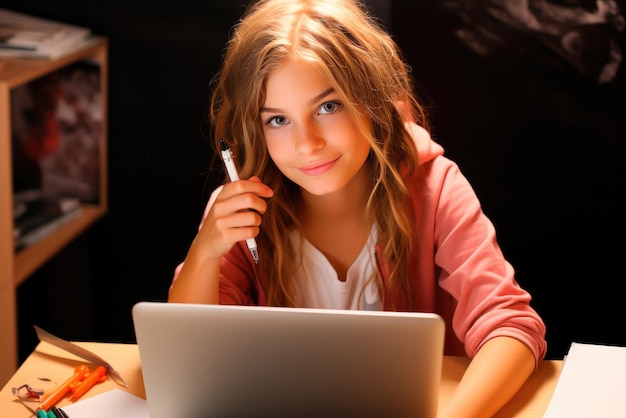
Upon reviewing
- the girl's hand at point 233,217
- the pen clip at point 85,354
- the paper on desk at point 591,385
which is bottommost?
the pen clip at point 85,354

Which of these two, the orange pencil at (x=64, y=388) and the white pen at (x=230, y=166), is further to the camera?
the white pen at (x=230, y=166)

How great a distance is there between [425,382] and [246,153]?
634 millimetres

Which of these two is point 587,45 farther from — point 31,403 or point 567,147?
point 31,403

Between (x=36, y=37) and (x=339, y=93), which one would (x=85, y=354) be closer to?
(x=339, y=93)

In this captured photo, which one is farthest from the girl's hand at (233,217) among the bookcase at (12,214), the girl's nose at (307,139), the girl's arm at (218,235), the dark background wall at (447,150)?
the dark background wall at (447,150)

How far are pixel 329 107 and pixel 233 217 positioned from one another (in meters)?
0.22

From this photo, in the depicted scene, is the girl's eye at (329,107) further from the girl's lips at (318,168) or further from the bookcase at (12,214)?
the bookcase at (12,214)

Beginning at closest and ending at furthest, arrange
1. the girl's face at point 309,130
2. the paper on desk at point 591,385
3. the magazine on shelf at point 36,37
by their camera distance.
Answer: the paper on desk at point 591,385 → the girl's face at point 309,130 → the magazine on shelf at point 36,37

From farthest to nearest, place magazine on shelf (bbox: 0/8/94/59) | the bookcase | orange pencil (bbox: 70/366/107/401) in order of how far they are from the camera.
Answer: magazine on shelf (bbox: 0/8/94/59), the bookcase, orange pencil (bbox: 70/366/107/401)

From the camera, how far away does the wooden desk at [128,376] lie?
1.12 m

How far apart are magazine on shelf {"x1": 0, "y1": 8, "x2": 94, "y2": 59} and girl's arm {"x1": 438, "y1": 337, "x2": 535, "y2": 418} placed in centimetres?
122

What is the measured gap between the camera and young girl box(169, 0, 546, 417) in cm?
127

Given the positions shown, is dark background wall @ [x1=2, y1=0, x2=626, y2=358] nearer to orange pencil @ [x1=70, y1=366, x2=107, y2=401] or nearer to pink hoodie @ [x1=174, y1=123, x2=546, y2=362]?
pink hoodie @ [x1=174, y1=123, x2=546, y2=362]

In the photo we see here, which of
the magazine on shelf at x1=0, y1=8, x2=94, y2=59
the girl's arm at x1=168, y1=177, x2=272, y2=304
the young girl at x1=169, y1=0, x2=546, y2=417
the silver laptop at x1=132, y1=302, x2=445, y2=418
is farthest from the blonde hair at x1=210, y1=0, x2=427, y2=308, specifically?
the magazine on shelf at x1=0, y1=8, x2=94, y2=59
